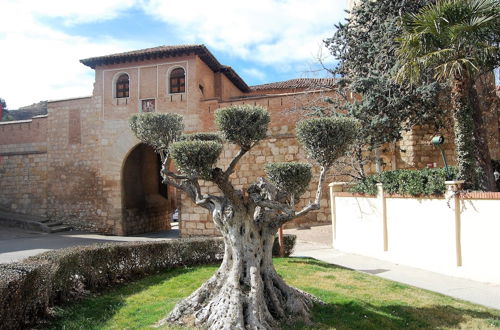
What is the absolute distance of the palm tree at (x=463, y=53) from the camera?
7.99 meters

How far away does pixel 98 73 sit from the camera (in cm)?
2047

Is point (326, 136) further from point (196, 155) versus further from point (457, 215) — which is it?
point (457, 215)

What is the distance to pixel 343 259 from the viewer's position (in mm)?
11109

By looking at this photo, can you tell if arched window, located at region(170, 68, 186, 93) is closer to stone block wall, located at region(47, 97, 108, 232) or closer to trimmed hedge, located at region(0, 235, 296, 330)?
stone block wall, located at region(47, 97, 108, 232)

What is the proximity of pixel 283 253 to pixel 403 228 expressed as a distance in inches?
128

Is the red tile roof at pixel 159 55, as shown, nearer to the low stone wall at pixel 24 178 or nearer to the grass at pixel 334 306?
the low stone wall at pixel 24 178

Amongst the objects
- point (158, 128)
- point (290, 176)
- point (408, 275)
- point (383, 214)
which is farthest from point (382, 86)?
point (158, 128)

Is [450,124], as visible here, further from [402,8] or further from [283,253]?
[283,253]

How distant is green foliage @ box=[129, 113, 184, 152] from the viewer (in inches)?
271

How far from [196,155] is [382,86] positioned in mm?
→ 9533


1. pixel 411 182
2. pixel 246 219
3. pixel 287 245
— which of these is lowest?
pixel 287 245

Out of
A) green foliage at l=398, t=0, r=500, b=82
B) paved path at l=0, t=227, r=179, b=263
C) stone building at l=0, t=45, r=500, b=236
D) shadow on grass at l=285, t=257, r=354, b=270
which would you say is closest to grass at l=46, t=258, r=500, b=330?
shadow on grass at l=285, t=257, r=354, b=270

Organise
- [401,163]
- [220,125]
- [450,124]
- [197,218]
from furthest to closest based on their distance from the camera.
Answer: [197,218]
[401,163]
[450,124]
[220,125]

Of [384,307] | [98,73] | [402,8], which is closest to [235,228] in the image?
[384,307]
